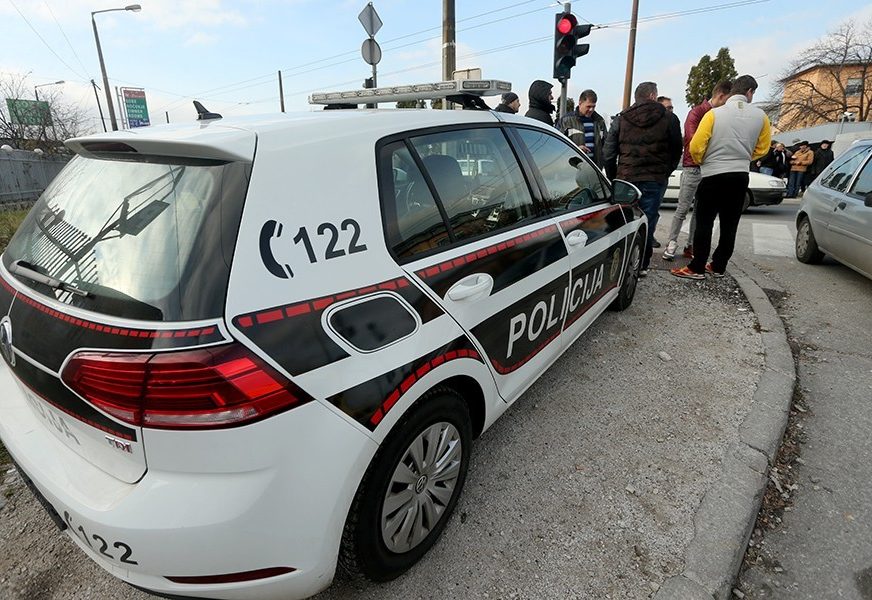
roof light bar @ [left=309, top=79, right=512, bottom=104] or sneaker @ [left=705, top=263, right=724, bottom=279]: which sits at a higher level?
roof light bar @ [left=309, top=79, right=512, bottom=104]

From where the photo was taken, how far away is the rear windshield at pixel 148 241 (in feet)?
4.18

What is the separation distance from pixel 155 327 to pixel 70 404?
0.44 m

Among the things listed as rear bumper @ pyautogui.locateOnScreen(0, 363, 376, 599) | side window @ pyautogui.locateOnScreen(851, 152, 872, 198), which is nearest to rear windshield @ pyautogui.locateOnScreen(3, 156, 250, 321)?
rear bumper @ pyautogui.locateOnScreen(0, 363, 376, 599)

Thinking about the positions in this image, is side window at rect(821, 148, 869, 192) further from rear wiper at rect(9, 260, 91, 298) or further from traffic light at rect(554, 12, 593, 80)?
rear wiper at rect(9, 260, 91, 298)

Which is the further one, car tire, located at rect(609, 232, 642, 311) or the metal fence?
the metal fence

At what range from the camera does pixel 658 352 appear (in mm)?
3721

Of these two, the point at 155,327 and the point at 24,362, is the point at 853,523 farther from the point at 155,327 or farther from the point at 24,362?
the point at 24,362

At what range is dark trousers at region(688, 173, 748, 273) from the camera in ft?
15.9

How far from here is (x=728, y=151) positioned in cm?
471

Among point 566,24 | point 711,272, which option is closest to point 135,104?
point 566,24

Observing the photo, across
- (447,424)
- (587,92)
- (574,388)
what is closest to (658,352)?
(574,388)

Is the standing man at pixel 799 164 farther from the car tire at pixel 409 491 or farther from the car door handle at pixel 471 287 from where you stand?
the car tire at pixel 409 491

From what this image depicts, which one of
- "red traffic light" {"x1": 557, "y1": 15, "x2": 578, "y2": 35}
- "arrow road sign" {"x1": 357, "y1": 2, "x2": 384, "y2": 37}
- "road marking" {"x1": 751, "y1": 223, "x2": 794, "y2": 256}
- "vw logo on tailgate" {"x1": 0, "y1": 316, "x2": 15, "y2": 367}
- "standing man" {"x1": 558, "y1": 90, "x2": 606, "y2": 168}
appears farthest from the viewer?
"arrow road sign" {"x1": 357, "y1": 2, "x2": 384, "y2": 37}

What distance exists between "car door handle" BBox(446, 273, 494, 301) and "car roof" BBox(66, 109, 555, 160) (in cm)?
62
